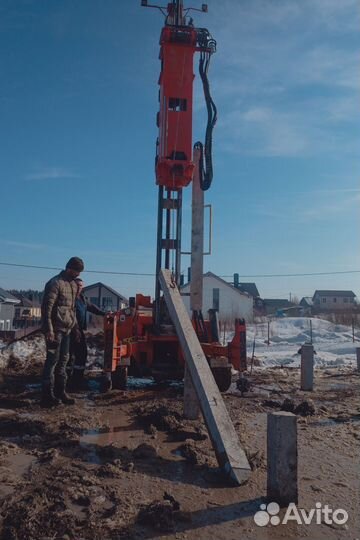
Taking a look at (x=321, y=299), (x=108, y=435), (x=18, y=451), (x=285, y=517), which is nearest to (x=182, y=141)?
(x=108, y=435)

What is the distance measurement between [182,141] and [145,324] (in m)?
3.41

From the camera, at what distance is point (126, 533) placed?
3127 mm

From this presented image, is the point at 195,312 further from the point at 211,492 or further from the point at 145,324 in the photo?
the point at 211,492

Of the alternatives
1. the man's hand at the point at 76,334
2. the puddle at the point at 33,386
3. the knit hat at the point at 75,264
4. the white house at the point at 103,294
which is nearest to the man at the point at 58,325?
the knit hat at the point at 75,264

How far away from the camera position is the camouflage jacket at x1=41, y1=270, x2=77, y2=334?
658cm

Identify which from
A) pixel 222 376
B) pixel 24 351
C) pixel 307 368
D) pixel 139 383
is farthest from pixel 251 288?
pixel 222 376

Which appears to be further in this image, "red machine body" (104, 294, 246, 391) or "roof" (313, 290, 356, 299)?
"roof" (313, 290, 356, 299)

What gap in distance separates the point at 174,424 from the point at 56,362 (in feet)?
6.63

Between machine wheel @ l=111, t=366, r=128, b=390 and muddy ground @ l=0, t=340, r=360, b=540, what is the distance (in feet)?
0.83

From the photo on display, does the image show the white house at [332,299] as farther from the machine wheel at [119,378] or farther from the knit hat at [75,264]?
the knit hat at [75,264]

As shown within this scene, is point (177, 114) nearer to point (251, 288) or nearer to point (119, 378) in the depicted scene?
point (119, 378)

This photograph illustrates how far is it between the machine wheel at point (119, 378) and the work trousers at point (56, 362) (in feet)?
3.68

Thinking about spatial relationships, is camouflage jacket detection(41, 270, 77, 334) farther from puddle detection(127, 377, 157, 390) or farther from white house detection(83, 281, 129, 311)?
white house detection(83, 281, 129, 311)

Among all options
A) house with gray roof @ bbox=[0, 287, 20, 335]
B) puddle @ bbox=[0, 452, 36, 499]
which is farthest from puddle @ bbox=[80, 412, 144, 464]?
house with gray roof @ bbox=[0, 287, 20, 335]
